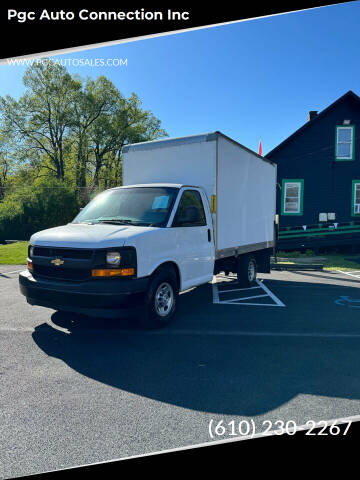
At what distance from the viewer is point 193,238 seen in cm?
613

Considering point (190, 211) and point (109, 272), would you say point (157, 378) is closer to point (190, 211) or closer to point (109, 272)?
point (109, 272)

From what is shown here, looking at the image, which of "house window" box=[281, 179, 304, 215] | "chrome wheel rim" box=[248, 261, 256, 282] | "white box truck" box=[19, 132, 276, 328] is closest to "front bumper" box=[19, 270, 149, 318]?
"white box truck" box=[19, 132, 276, 328]

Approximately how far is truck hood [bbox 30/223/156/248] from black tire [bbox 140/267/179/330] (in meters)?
0.74

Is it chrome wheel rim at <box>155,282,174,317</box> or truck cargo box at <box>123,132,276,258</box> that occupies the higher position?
truck cargo box at <box>123,132,276,258</box>

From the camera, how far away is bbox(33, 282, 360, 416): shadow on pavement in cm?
346

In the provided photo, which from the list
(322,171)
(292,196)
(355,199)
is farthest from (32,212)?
(355,199)

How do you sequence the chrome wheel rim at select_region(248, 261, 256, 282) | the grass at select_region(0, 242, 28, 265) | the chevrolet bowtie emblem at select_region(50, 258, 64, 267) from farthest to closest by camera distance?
1. the grass at select_region(0, 242, 28, 265)
2. the chrome wheel rim at select_region(248, 261, 256, 282)
3. the chevrolet bowtie emblem at select_region(50, 258, 64, 267)

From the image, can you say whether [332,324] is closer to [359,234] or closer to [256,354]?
[256,354]

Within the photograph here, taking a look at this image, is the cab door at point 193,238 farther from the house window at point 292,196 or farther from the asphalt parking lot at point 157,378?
the house window at point 292,196

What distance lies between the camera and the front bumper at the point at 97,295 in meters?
4.67

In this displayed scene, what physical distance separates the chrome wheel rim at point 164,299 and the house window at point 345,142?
1738 centimetres

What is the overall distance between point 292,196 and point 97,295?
680 inches

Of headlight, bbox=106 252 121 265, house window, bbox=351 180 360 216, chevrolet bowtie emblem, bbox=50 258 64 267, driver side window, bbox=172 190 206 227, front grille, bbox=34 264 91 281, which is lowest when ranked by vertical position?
front grille, bbox=34 264 91 281

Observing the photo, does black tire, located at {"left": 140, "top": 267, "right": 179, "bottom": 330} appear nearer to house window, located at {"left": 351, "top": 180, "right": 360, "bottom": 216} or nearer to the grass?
the grass
